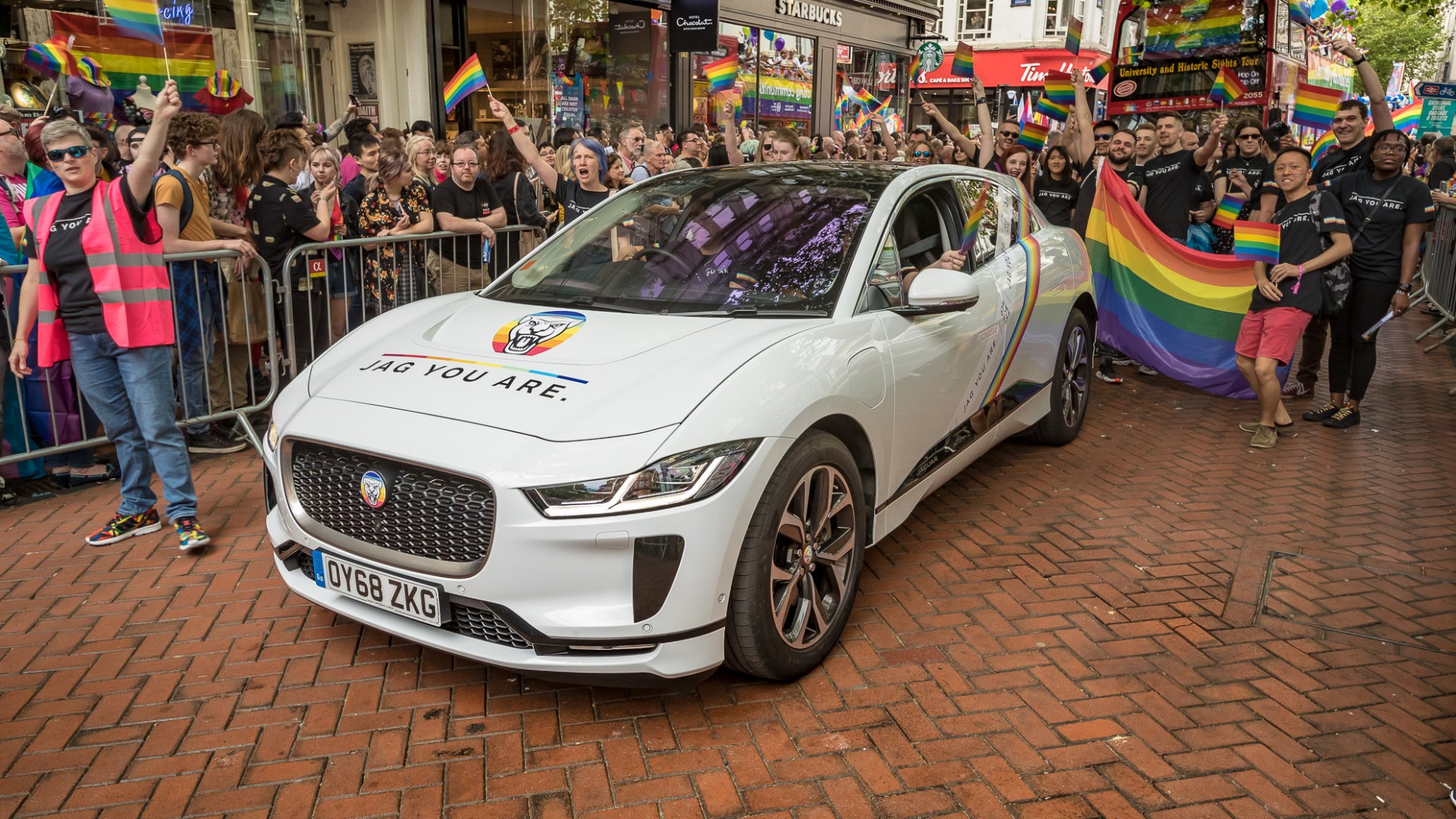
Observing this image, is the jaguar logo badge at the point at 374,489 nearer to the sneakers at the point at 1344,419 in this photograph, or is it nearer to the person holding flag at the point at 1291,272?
the person holding flag at the point at 1291,272

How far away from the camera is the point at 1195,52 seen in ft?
44.1

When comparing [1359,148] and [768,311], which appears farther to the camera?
[1359,148]

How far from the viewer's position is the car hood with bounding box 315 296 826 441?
119 inches

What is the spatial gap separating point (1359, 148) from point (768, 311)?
6668 millimetres

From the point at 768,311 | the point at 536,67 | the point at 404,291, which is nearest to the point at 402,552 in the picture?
the point at 768,311

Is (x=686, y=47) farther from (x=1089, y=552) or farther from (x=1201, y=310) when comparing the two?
(x=1089, y=552)

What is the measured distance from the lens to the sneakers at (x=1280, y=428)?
6.84 metres

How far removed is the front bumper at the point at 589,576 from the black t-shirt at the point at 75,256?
2008mm

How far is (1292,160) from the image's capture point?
654 centimetres

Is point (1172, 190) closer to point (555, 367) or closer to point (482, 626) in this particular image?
point (555, 367)

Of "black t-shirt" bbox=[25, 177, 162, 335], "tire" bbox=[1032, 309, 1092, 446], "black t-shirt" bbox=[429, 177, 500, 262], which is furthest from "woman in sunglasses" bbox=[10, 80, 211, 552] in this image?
"tire" bbox=[1032, 309, 1092, 446]

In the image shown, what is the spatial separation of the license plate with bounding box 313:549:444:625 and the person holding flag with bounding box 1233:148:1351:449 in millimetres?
5575

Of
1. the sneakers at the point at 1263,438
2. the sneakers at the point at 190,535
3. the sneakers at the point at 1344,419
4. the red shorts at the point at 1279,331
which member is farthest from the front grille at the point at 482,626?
the sneakers at the point at 1344,419

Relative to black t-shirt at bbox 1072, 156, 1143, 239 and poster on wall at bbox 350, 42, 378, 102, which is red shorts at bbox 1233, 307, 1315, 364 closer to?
black t-shirt at bbox 1072, 156, 1143, 239
